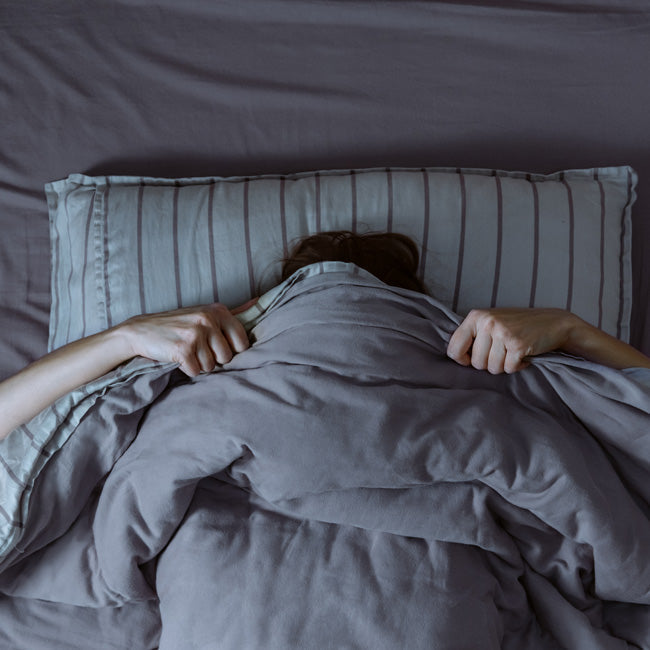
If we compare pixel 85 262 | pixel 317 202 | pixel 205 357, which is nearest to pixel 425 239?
pixel 317 202

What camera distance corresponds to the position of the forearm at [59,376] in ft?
3.21

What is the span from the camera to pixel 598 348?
98cm

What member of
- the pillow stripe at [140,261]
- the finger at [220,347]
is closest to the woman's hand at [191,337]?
the finger at [220,347]

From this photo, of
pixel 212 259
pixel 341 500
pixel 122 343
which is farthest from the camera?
pixel 212 259

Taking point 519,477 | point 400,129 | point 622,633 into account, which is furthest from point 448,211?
point 622,633

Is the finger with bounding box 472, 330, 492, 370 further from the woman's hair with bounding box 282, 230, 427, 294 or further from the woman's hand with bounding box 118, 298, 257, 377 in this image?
the woman's hand with bounding box 118, 298, 257, 377

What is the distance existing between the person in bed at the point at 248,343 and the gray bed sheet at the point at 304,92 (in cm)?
24

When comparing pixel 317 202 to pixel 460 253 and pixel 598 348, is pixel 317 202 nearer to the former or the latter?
pixel 460 253

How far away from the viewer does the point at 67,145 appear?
4.07 ft

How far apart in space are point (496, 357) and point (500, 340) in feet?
0.07

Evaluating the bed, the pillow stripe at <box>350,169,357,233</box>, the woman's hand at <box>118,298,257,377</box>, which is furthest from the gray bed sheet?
the woman's hand at <box>118,298,257,377</box>

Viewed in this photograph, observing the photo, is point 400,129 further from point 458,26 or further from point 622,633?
point 622,633

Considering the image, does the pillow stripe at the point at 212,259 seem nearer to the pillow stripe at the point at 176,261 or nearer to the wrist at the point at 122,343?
the pillow stripe at the point at 176,261

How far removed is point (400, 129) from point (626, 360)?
522 millimetres
